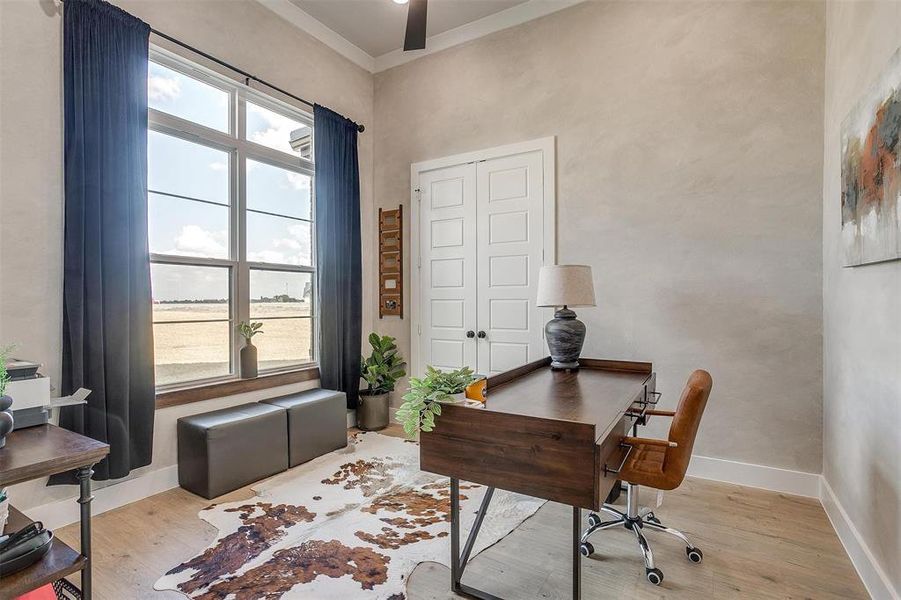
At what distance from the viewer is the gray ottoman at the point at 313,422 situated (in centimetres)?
334

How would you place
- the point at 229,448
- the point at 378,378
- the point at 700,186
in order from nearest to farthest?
the point at 229,448 → the point at 700,186 → the point at 378,378

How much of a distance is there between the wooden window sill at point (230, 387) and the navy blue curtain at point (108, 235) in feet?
0.60

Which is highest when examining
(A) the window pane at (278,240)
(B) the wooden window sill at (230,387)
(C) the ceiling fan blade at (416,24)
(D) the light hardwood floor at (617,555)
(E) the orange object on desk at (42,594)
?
(C) the ceiling fan blade at (416,24)

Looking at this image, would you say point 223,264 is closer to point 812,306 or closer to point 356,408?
point 356,408

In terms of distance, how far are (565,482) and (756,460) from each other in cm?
234

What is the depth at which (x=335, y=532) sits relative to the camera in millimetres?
2396

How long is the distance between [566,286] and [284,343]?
8.18 feet

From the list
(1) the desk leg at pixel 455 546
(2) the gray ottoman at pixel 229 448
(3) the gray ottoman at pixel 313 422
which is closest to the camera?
(1) the desk leg at pixel 455 546

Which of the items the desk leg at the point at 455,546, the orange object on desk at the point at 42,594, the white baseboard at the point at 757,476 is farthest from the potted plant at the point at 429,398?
the white baseboard at the point at 757,476

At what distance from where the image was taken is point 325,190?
4.05 metres

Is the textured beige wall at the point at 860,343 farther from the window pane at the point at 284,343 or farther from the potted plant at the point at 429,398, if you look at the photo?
the window pane at the point at 284,343

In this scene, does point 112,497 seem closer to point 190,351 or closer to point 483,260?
point 190,351

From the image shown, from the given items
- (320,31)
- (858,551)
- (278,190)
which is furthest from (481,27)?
(858,551)

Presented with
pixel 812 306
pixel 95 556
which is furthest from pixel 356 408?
pixel 812 306
